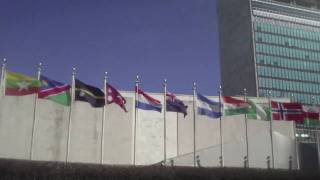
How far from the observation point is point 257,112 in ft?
181

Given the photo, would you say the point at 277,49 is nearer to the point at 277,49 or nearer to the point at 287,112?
the point at 277,49

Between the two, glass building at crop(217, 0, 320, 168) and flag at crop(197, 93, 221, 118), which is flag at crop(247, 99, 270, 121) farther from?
glass building at crop(217, 0, 320, 168)

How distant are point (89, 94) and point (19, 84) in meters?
6.80

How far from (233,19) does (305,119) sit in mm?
121294

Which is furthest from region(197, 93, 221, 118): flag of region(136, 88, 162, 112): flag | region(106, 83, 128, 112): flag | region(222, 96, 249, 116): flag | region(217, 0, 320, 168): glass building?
region(217, 0, 320, 168): glass building

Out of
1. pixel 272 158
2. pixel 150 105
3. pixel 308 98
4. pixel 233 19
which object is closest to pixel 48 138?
pixel 150 105

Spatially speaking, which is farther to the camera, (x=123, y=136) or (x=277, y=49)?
(x=277, y=49)

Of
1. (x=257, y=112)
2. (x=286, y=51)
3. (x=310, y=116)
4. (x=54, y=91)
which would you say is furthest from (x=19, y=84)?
(x=286, y=51)

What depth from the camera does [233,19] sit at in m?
175

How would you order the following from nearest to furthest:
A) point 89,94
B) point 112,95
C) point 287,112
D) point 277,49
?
point 89,94
point 112,95
point 287,112
point 277,49

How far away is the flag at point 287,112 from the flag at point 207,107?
6.75 m

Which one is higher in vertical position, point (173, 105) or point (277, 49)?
point (277, 49)

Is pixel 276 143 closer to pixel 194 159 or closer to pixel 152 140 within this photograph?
pixel 194 159

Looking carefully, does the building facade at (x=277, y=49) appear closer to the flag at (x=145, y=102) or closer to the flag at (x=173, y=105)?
the flag at (x=173, y=105)
